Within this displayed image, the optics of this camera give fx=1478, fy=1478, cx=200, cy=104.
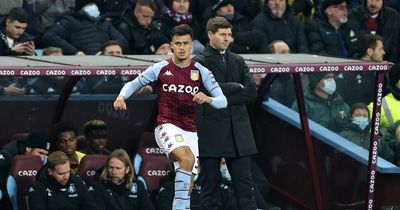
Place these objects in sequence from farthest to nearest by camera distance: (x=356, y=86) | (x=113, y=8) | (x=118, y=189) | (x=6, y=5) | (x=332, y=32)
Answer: (x=332, y=32)
(x=113, y=8)
(x=6, y=5)
(x=356, y=86)
(x=118, y=189)

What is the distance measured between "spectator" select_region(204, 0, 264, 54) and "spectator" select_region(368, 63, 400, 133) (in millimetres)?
1804

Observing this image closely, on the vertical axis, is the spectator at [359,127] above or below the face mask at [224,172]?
above

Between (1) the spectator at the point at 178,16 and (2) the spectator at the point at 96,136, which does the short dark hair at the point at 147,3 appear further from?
(2) the spectator at the point at 96,136

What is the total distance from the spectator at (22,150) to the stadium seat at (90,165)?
0.42 m

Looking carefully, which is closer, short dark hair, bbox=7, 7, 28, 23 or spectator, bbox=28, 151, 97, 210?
spectator, bbox=28, 151, 97, 210

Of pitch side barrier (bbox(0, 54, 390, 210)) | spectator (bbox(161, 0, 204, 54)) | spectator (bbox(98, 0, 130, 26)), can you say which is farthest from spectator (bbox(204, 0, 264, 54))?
pitch side barrier (bbox(0, 54, 390, 210))

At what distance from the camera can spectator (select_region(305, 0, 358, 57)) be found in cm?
2052

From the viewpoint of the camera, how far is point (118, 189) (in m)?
15.8

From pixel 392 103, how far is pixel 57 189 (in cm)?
512

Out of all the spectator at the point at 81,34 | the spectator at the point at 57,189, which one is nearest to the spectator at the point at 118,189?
the spectator at the point at 57,189

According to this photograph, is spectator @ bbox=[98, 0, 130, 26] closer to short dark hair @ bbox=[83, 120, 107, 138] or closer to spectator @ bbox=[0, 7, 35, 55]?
spectator @ bbox=[0, 7, 35, 55]

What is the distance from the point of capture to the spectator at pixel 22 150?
52.4ft

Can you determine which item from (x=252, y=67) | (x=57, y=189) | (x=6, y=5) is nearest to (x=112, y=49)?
(x=6, y=5)

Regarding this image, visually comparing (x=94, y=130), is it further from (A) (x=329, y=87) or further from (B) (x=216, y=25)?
(B) (x=216, y=25)
